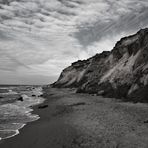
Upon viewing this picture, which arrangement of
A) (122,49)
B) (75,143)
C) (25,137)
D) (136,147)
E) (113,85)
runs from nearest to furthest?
(136,147) → (75,143) → (25,137) → (113,85) → (122,49)

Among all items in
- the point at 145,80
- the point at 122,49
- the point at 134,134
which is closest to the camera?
the point at 134,134

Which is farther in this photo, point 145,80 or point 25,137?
point 145,80

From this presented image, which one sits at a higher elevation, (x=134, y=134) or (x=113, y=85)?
(x=113, y=85)

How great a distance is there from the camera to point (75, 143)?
1006cm

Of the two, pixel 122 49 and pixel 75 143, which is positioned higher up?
pixel 122 49

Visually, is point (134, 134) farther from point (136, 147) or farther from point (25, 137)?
point (25, 137)

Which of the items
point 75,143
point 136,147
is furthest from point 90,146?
point 136,147

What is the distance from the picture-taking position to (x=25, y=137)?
11852 millimetres

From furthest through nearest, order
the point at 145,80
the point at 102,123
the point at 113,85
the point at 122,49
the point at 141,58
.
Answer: the point at 122,49 → the point at 113,85 → the point at 141,58 → the point at 145,80 → the point at 102,123

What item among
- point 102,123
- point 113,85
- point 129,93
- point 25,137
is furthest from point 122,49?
point 25,137

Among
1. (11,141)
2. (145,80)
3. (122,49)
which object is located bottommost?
(11,141)

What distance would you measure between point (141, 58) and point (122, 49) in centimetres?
1540

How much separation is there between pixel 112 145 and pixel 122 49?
3873 centimetres

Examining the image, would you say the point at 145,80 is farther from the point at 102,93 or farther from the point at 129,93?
the point at 102,93
